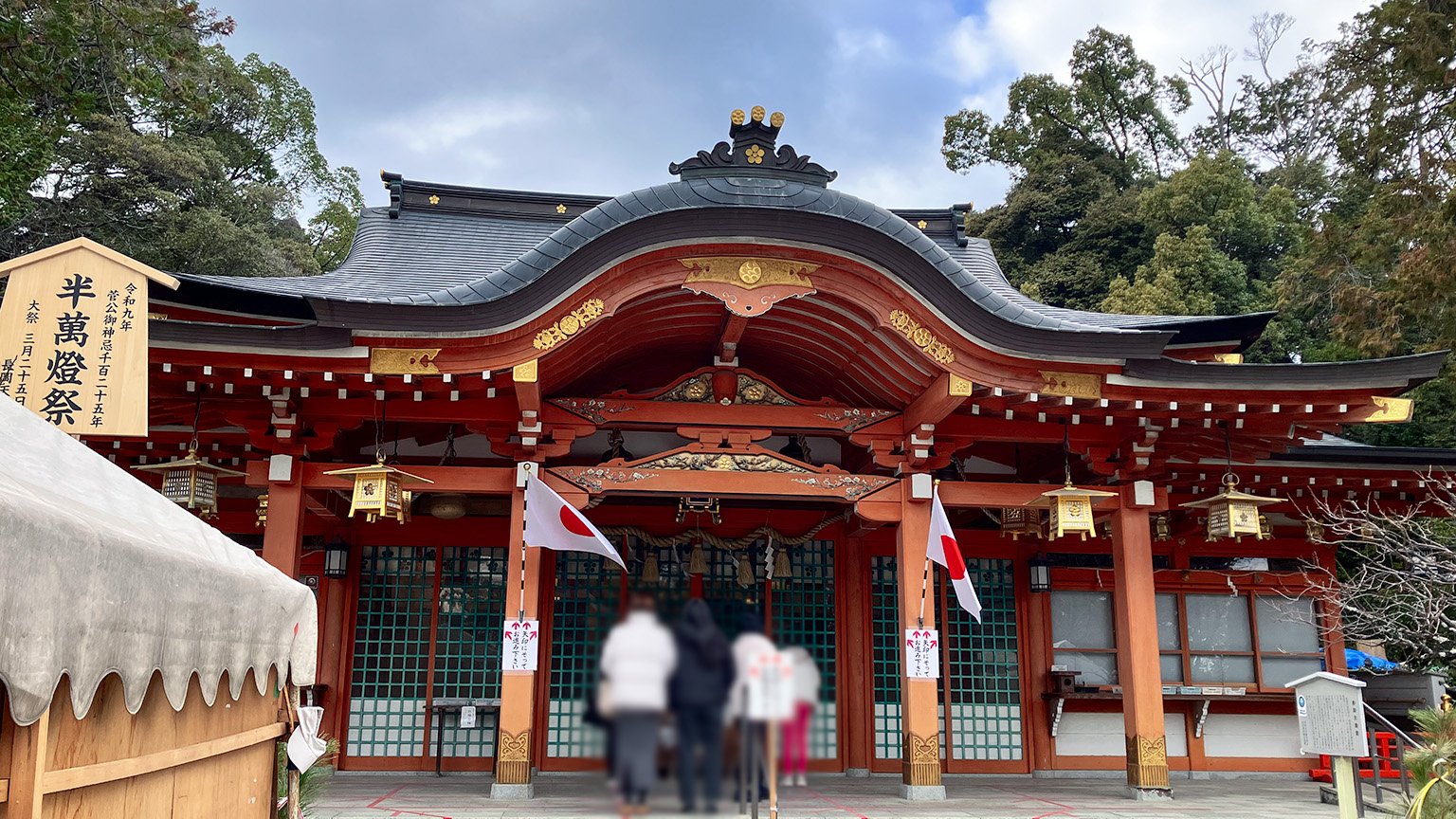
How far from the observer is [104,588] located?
9.56 feet

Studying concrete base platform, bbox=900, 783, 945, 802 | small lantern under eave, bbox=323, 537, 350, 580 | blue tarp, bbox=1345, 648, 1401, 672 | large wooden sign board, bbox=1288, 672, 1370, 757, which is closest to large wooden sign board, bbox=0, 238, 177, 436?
small lantern under eave, bbox=323, 537, 350, 580

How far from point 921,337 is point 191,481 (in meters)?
5.97

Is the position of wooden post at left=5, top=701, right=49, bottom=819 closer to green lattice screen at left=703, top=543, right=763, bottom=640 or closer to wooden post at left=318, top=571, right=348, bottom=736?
wooden post at left=318, top=571, right=348, bottom=736

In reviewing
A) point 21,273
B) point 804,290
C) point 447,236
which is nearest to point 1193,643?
point 804,290

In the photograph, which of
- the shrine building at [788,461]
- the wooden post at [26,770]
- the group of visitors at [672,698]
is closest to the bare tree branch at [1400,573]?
the shrine building at [788,461]

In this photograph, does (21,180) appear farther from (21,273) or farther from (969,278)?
(969,278)

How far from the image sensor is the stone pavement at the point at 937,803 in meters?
7.35

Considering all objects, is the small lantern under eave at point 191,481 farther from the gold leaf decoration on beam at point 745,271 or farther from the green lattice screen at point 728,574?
the green lattice screen at point 728,574

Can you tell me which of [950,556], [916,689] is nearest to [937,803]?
[916,689]

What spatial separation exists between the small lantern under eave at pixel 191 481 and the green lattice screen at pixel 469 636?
9.20ft

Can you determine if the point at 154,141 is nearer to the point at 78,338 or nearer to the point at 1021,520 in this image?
the point at 78,338

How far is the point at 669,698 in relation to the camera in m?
1.11

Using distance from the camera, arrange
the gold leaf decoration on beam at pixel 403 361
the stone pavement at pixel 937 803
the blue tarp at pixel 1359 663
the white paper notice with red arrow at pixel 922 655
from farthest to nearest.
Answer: the blue tarp at pixel 1359 663 → the white paper notice with red arrow at pixel 922 655 → the gold leaf decoration on beam at pixel 403 361 → the stone pavement at pixel 937 803

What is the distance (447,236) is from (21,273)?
20.1 ft
